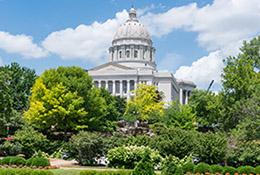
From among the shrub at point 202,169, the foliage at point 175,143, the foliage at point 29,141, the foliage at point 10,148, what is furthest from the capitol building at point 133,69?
the shrub at point 202,169

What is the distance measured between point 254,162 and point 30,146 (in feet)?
58.7

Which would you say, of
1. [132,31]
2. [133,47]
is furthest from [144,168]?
[132,31]

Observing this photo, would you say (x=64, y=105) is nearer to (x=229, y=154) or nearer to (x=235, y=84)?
(x=235, y=84)

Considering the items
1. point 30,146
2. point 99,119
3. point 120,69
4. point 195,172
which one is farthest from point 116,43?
point 195,172

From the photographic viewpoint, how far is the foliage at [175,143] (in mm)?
32250

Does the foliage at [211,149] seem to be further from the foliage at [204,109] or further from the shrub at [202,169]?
the foliage at [204,109]

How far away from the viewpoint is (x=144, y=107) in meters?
82.3

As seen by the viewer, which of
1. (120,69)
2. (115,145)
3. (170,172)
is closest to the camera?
(170,172)

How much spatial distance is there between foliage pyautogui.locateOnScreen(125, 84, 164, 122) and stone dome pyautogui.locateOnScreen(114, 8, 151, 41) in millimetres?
51880

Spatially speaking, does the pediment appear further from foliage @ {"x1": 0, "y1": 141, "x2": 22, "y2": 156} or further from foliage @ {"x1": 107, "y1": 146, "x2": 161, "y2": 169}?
foliage @ {"x1": 107, "y1": 146, "x2": 161, "y2": 169}

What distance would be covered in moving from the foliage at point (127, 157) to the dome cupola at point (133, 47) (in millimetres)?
103487

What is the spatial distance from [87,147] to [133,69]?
8812cm

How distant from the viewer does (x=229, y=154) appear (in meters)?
32.1

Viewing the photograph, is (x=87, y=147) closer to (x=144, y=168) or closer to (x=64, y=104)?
(x=144, y=168)
